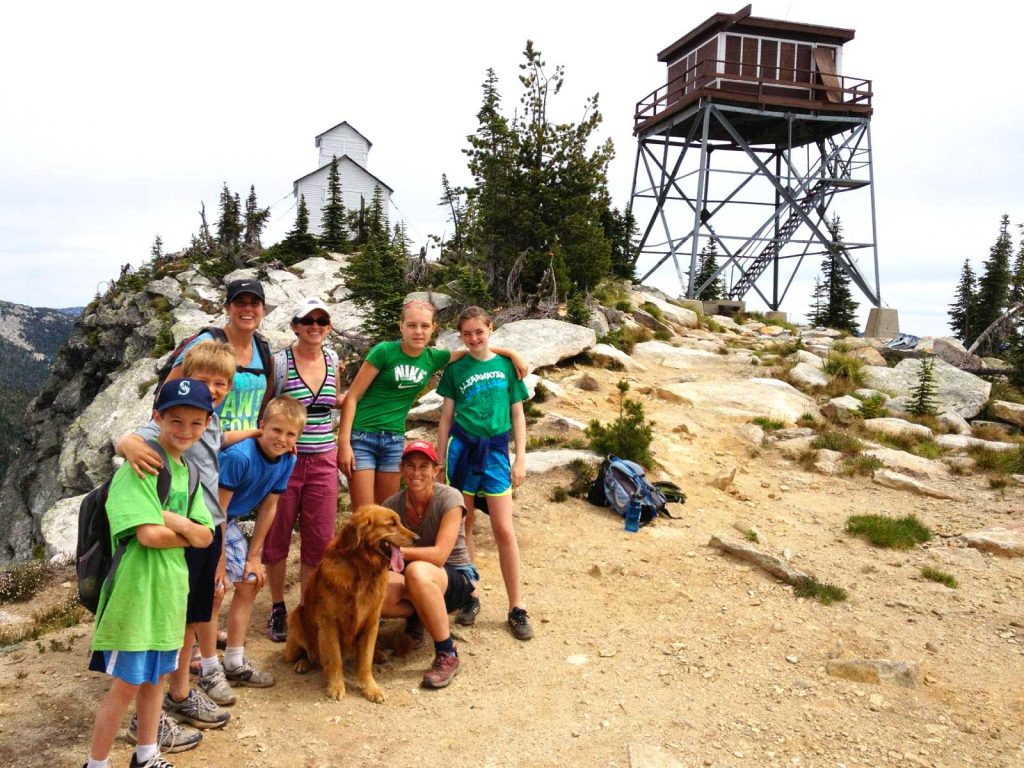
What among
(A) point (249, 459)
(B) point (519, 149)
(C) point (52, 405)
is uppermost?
(B) point (519, 149)

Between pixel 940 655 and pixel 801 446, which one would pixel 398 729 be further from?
pixel 801 446

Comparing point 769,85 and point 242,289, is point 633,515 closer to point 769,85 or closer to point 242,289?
point 242,289

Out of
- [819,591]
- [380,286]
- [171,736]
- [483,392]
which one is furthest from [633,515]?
[380,286]

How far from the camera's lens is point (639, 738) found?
417cm

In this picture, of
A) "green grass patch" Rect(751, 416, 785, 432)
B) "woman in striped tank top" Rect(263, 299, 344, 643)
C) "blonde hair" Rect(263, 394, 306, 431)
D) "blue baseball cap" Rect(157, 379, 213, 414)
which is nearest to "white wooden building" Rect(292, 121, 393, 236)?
"green grass patch" Rect(751, 416, 785, 432)

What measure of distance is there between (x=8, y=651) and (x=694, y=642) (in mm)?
5120

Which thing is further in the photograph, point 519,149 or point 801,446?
point 519,149

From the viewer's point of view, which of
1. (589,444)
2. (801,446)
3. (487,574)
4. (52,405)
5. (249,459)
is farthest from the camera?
(52,405)

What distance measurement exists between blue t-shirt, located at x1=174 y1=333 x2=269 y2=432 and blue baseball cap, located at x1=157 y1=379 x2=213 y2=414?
83 cm

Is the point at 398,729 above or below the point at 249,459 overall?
below

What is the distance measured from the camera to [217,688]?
14.0 feet

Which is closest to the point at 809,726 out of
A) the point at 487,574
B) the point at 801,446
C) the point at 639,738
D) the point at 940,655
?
the point at 639,738

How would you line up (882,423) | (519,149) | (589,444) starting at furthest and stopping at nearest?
(519,149) → (882,423) → (589,444)

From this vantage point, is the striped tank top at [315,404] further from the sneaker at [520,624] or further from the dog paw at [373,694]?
the sneaker at [520,624]
